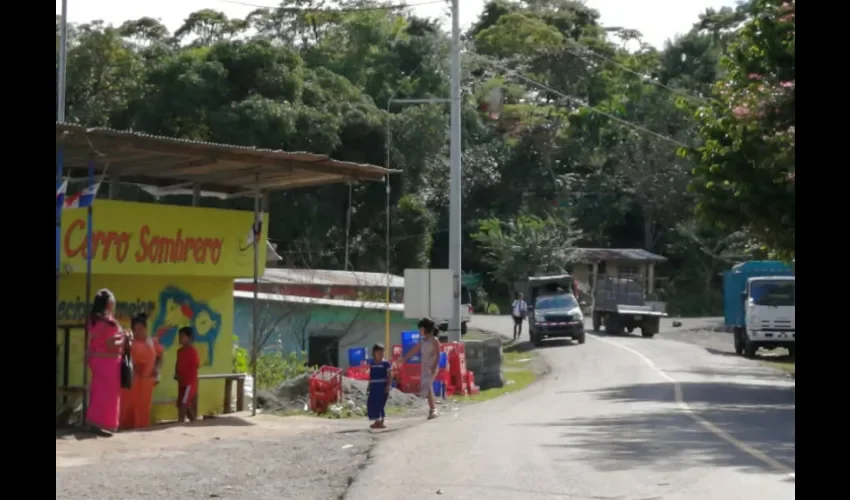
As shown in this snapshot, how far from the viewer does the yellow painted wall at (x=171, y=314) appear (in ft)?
57.3

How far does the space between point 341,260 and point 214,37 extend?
1761 cm

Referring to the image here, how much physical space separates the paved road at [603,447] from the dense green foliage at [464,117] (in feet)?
31.9

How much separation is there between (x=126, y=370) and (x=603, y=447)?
6.14m

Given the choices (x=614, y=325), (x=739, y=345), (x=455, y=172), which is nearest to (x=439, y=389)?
(x=455, y=172)

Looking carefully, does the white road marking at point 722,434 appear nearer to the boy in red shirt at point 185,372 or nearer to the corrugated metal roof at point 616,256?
the boy in red shirt at point 185,372

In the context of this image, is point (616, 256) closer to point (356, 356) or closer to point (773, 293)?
point (773, 293)

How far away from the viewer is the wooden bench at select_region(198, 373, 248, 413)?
19250mm

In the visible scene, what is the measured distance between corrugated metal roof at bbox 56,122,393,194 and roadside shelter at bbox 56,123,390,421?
2 cm

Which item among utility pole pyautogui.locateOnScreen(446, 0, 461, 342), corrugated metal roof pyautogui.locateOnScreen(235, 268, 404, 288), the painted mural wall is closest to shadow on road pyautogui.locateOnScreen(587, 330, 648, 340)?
corrugated metal roof pyautogui.locateOnScreen(235, 268, 404, 288)

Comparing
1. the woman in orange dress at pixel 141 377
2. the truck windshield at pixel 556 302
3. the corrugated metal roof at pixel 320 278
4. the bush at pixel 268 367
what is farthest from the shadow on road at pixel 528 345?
the woman in orange dress at pixel 141 377

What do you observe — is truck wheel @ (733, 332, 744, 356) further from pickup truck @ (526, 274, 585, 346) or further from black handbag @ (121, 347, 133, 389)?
black handbag @ (121, 347, 133, 389)

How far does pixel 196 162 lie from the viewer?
685 inches

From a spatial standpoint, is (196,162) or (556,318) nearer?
(196,162)
